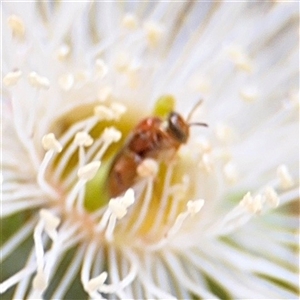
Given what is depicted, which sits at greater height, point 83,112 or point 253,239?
point 83,112

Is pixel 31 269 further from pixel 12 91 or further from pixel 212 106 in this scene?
pixel 212 106

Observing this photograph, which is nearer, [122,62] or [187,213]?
[187,213]

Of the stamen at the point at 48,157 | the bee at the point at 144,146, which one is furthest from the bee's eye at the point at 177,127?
the stamen at the point at 48,157

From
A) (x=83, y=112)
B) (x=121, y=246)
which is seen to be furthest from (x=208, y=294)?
(x=83, y=112)

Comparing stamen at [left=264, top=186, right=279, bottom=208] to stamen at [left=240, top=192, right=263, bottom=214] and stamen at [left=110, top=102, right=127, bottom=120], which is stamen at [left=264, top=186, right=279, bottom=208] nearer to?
stamen at [left=240, top=192, right=263, bottom=214]

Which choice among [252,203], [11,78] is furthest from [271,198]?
[11,78]

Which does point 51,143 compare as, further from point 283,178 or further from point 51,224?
point 283,178

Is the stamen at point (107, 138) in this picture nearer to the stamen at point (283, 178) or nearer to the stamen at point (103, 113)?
the stamen at point (103, 113)
